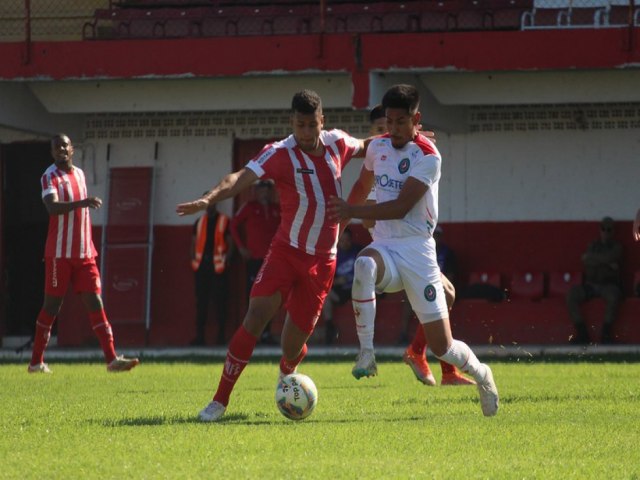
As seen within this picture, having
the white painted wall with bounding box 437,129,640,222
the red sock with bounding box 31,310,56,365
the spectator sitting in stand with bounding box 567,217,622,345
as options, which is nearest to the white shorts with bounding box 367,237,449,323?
the red sock with bounding box 31,310,56,365

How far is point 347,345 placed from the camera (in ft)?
65.4

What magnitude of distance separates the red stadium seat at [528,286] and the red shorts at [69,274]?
25.1 ft

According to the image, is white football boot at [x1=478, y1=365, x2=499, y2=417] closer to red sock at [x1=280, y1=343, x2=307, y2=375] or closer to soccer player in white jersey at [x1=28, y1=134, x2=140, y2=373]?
red sock at [x1=280, y1=343, x2=307, y2=375]

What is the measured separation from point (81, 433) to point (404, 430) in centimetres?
193

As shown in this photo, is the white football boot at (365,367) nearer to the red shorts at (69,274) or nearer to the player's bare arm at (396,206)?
the player's bare arm at (396,206)

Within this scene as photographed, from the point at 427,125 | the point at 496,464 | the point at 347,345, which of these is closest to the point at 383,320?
the point at 347,345

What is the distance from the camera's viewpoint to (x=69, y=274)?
14.0 m

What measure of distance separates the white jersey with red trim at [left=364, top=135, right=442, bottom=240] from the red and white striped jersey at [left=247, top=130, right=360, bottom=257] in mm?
299

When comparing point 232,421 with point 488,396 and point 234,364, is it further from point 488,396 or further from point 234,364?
point 488,396

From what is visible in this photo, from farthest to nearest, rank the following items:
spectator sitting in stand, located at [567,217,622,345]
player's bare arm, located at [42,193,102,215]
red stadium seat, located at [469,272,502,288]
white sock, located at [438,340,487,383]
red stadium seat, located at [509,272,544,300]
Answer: red stadium seat, located at [469,272,502,288]
red stadium seat, located at [509,272,544,300]
spectator sitting in stand, located at [567,217,622,345]
player's bare arm, located at [42,193,102,215]
white sock, located at [438,340,487,383]

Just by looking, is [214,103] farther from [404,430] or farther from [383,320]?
[404,430]

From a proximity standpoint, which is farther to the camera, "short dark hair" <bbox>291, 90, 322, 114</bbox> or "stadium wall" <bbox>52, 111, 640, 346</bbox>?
"stadium wall" <bbox>52, 111, 640, 346</bbox>

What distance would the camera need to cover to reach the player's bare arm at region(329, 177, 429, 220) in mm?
8609

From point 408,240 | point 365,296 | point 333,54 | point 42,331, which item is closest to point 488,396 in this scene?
point 365,296
